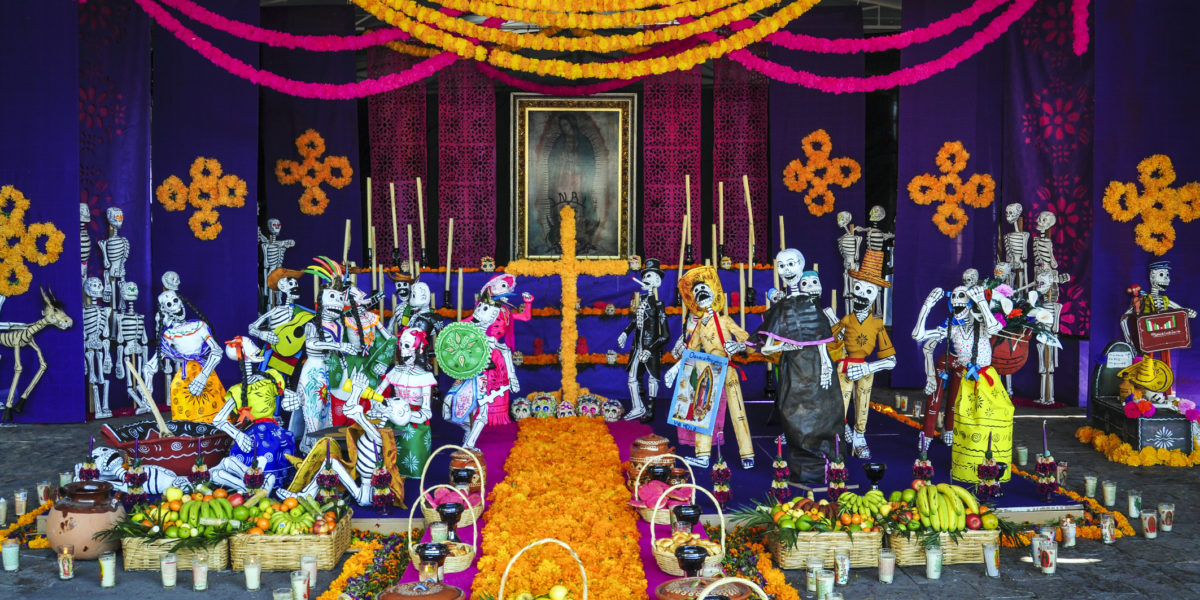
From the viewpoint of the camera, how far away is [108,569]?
226 inches

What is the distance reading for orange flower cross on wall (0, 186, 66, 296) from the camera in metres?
10.1

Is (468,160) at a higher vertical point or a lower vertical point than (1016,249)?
higher

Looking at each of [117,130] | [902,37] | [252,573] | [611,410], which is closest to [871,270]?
[902,37]

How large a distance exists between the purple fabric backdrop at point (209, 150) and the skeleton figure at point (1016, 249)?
8203 millimetres

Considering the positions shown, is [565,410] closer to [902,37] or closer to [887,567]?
[902,37]

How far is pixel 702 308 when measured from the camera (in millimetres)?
8258

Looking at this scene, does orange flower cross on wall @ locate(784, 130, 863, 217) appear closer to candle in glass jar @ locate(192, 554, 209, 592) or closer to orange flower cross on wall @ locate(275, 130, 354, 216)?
orange flower cross on wall @ locate(275, 130, 354, 216)

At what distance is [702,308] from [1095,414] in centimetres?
398

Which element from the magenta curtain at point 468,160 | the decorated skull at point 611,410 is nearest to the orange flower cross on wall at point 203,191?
the magenta curtain at point 468,160

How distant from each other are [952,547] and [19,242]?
29.3 feet

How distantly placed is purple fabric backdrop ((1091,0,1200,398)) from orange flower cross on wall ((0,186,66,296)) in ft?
32.1

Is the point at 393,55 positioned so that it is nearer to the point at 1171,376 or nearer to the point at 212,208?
the point at 212,208

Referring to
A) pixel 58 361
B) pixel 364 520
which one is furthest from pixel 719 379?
pixel 58 361

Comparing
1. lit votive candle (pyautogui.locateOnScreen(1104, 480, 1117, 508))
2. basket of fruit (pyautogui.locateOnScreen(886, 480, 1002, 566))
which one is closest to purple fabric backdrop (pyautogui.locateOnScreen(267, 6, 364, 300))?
basket of fruit (pyautogui.locateOnScreen(886, 480, 1002, 566))
